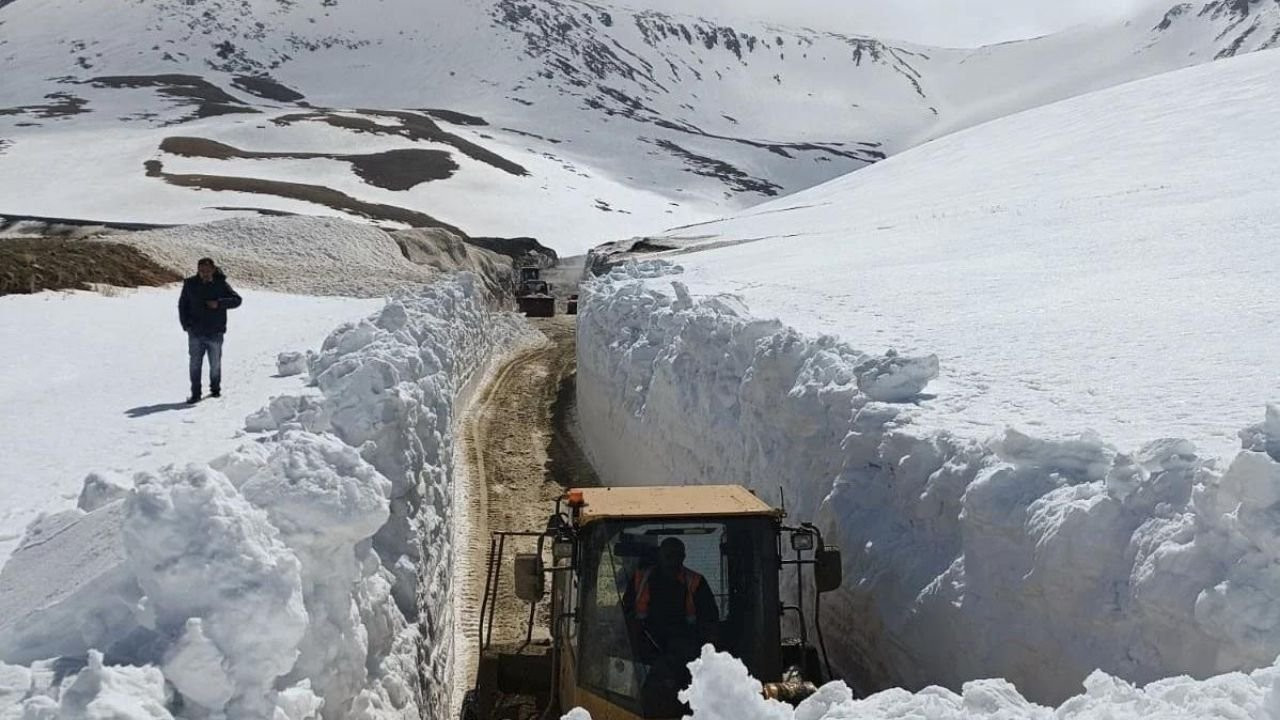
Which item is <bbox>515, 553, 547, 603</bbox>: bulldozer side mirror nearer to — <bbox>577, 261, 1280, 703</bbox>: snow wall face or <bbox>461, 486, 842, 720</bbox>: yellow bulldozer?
<bbox>461, 486, 842, 720</bbox>: yellow bulldozer

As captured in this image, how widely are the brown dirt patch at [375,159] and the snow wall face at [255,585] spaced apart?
6304 centimetres

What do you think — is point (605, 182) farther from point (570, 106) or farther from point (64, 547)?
point (64, 547)

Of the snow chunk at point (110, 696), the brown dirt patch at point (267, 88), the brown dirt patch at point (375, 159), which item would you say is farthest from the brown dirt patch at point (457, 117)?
the snow chunk at point (110, 696)

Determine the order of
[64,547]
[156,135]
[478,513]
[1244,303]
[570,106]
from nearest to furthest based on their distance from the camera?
[64,547]
[1244,303]
[478,513]
[156,135]
[570,106]

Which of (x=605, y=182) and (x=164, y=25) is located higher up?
(x=164, y=25)

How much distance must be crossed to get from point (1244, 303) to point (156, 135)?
3193 inches

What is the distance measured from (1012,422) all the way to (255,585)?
5.29 m

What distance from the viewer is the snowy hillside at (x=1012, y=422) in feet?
17.1

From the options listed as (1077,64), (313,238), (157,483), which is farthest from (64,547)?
(1077,64)

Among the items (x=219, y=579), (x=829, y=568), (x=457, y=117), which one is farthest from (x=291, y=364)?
(x=457, y=117)

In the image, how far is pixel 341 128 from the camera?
88.0 meters

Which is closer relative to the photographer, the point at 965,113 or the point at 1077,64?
the point at 965,113

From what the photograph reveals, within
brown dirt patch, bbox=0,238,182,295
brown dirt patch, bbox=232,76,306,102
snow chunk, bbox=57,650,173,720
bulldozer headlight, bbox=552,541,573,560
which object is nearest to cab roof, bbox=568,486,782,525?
bulldozer headlight, bbox=552,541,573,560

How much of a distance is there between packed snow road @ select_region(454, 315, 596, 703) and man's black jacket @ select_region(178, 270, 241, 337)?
372 centimetres
